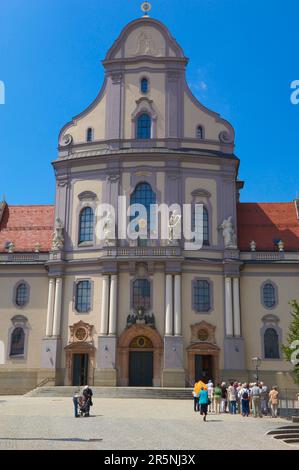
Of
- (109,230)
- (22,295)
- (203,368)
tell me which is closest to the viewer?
(203,368)

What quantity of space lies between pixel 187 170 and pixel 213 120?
516cm

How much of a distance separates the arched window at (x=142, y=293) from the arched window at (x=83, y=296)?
11.9 feet

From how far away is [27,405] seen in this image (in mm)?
31438

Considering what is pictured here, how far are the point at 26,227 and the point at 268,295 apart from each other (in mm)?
21176

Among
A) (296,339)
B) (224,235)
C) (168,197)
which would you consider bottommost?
(296,339)

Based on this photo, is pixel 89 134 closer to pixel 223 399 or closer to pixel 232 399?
pixel 223 399

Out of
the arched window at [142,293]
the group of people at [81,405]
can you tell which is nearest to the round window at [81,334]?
the arched window at [142,293]

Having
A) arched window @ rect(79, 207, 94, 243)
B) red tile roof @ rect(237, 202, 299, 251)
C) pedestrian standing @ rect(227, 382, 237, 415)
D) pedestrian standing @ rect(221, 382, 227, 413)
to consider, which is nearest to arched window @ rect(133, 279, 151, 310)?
arched window @ rect(79, 207, 94, 243)

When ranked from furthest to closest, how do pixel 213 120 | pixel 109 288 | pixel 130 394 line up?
pixel 213 120 < pixel 109 288 < pixel 130 394

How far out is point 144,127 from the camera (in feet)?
154

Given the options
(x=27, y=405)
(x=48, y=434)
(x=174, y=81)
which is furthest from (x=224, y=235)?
(x=48, y=434)

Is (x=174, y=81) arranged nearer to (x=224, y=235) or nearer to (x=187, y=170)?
(x=187, y=170)

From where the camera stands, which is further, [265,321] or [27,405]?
[265,321]

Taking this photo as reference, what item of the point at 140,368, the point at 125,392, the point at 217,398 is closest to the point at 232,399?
the point at 217,398
